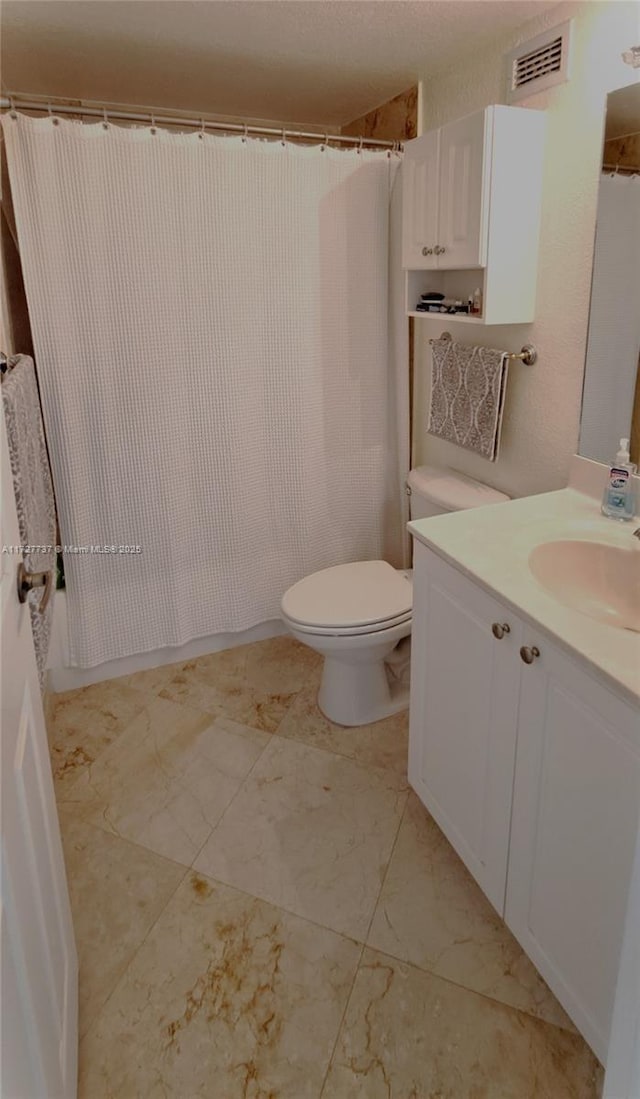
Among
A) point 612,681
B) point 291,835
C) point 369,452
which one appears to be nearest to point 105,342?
point 369,452

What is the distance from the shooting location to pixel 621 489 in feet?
5.28

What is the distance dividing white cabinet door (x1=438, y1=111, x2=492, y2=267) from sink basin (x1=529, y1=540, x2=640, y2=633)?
0.82 metres

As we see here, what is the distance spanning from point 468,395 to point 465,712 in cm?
107

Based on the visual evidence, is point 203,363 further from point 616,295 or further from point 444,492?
point 616,295

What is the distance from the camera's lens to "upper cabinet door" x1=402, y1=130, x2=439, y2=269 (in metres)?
1.91

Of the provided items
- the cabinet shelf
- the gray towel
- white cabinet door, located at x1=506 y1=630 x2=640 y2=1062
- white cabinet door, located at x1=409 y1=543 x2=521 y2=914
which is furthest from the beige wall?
the gray towel

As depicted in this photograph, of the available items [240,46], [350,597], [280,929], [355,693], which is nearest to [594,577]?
[350,597]

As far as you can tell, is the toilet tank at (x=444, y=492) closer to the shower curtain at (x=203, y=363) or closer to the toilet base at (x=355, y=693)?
the shower curtain at (x=203, y=363)

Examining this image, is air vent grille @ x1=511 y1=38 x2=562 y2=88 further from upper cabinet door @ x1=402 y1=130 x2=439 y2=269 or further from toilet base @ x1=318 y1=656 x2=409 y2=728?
toilet base @ x1=318 y1=656 x2=409 y2=728

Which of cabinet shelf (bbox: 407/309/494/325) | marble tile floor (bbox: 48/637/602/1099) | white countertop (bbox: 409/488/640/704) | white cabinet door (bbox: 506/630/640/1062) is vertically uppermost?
cabinet shelf (bbox: 407/309/494/325)

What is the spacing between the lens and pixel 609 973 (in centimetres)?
110

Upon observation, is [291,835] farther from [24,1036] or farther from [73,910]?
[24,1036]

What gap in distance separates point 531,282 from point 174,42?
1.21 m

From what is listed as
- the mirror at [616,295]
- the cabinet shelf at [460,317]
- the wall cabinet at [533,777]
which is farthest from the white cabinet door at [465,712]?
the cabinet shelf at [460,317]
